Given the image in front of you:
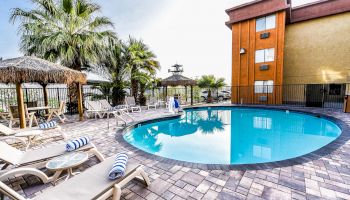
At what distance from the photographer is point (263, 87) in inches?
535

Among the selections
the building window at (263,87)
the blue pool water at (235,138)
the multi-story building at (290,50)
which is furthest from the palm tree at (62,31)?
the building window at (263,87)

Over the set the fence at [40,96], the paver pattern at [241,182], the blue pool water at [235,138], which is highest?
the fence at [40,96]

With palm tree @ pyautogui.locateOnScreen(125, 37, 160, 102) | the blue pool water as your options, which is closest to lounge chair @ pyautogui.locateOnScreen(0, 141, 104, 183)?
the blue pool water

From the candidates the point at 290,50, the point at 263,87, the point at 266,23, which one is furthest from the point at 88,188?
the point at 290,50

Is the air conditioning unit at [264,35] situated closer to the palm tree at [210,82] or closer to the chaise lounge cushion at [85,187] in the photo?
the palm tree at [210,82]

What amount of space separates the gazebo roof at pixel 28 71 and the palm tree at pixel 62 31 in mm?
1892

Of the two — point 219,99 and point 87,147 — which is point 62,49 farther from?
point 219,99

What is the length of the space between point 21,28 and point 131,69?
237 inches

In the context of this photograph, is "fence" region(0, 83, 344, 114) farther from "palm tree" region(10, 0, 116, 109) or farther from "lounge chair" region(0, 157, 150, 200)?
"lounge chair" region(0, 157, 150, 200)

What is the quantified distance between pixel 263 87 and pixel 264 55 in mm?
2616

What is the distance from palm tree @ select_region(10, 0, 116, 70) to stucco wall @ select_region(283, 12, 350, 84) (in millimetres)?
14284

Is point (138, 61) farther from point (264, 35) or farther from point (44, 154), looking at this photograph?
point (264, 35)

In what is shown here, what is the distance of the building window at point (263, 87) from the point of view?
43.5ft

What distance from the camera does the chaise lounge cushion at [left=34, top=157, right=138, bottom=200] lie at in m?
1.79
